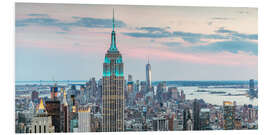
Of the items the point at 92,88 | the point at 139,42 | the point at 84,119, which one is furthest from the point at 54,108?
the point at 139,42

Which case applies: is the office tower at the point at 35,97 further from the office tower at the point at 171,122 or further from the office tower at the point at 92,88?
the office tower at the point at 171,122

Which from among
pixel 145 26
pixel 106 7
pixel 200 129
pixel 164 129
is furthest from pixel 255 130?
pixel 106 7

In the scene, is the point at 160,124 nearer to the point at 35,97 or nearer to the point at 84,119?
the point at 84,119

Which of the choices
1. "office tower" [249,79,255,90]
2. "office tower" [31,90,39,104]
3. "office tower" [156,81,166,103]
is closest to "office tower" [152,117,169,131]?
"office tower" [156,81,166,103]

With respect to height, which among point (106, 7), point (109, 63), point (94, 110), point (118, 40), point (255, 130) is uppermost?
point (106, 7)

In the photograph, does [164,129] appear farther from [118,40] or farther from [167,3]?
[167,3]
